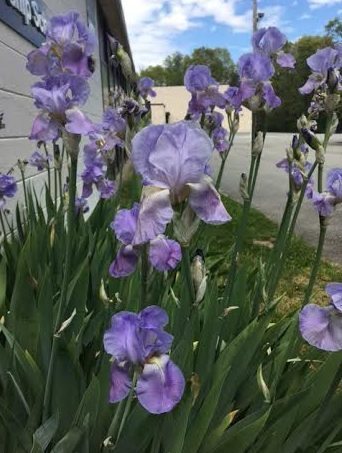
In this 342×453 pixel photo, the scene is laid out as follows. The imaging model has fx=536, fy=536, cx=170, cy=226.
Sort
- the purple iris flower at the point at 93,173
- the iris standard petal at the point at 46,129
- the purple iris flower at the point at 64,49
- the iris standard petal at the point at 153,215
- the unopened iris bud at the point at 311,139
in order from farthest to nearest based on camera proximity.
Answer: the purple iris flower at the point at 93,173 → the unopened iris bud at the point at 311,139 → the purple iris flower at the point at 64,49 → the iris standard petal at the point at 46,129 → the iris standard petal at the point at 153,215

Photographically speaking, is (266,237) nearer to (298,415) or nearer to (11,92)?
(11,92)

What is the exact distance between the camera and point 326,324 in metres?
1.11

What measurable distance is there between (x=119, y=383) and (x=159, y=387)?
10cm

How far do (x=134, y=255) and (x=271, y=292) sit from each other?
99 centimetres

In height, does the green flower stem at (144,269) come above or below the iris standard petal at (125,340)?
above

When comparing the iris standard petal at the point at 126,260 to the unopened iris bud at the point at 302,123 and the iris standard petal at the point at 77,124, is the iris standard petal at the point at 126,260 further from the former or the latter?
the unopened iris bud at the point at 302,123

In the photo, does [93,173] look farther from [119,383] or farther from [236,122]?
[119,383]

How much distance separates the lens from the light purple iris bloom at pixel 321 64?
2072 millimetres

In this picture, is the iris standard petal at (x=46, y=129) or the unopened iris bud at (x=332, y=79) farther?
the unopened iris bud at (x=332, y=79)

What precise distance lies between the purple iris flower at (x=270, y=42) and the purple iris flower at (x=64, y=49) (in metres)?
0.82

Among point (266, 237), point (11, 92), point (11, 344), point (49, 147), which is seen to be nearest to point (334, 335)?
point (11, 344)

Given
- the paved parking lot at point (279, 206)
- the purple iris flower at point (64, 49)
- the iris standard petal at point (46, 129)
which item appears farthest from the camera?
the paved parking lot at point (279, 206)

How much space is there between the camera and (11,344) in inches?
61.1

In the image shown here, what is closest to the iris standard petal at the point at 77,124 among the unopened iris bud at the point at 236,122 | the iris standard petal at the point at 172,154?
the iris standard petal at the point at 172,154
